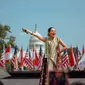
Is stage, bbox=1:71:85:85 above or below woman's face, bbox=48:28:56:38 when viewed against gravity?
below

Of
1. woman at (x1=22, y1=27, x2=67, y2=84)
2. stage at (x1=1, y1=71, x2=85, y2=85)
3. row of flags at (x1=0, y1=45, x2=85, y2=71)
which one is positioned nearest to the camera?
woman at (x1=22, y1=27, x2=67, y2=84)

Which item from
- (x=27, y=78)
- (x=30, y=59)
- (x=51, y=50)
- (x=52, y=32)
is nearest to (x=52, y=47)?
(x=51, y=50)

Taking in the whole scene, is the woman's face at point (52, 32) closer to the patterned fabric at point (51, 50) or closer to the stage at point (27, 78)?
the patterned fabric at point (51, 50)

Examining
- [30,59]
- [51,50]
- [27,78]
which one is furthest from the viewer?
[30,59]

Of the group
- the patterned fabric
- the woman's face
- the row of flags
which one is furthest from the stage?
the row of flags

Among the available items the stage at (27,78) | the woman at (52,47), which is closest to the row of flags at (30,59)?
the stage at (27,78)

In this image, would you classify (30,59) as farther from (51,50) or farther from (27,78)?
(51,50)

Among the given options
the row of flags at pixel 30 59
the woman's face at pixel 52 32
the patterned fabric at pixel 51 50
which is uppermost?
the woman's face at pixel 52 32

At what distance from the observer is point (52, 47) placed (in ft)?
19.6

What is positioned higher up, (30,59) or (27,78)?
(27,78)

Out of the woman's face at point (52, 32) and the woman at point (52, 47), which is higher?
the woman's face at point (52, 32)

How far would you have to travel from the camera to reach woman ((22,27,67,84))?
19.0ft

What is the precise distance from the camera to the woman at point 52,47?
5.80 meters

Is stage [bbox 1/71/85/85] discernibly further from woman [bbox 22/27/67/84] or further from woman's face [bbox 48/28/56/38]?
woman's face [bbox 48/28/56/38]
